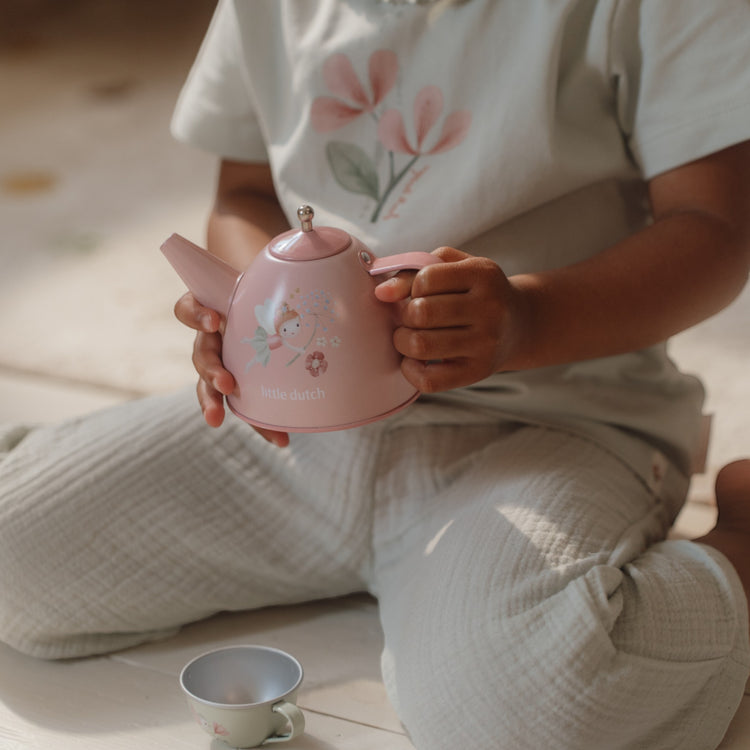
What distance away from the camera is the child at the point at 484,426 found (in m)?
0.67

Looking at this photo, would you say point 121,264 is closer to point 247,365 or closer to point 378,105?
point 378,105

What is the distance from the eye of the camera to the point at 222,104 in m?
0.90

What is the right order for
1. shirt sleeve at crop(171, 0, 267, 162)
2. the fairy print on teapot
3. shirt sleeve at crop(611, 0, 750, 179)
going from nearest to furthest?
the fairy print on teapot, shirt sleeve at crop(611, 0, 750, 179), shirt sleeve at crop(171, 0, 267, 162)

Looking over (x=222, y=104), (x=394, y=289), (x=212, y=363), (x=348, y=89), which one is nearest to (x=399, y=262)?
(x=394, y=289)

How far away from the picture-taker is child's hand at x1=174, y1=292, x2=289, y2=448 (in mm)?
650

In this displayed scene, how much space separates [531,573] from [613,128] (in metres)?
0.30

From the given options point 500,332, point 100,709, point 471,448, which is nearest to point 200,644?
point 100,709

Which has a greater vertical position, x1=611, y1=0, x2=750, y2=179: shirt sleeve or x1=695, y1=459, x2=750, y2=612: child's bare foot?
x1=611, y1=0, x2=750, y2=179: shirt sleeve

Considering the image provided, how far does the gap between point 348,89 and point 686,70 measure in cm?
23

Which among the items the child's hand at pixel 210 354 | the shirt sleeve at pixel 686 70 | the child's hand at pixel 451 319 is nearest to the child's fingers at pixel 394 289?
the child's hand at pixel 451 319

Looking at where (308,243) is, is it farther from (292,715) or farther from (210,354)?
(292,715)

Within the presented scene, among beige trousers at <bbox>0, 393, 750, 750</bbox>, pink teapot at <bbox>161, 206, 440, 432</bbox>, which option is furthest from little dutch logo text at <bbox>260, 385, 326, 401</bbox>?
beige trousers at <bbox>0, 393, 750, 750</bbox>

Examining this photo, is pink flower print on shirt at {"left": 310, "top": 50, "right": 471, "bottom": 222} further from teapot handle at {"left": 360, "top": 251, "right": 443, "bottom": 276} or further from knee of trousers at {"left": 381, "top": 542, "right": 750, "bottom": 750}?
knee of trousers at {"left": 381, "top": 542, "right": 750, "bottom": 750}

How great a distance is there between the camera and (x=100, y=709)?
0.75 m
